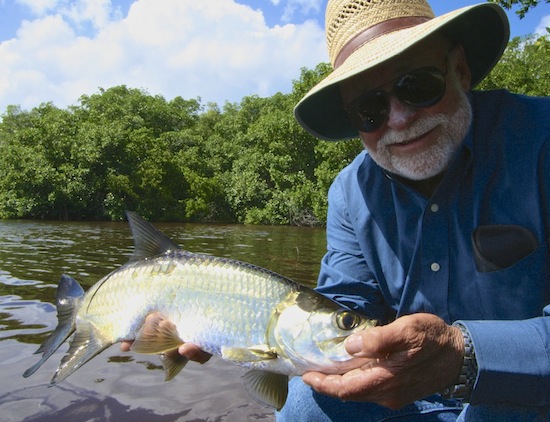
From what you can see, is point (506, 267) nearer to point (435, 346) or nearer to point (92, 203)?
point (435, 346)

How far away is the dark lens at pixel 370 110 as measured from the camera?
92.3 inches


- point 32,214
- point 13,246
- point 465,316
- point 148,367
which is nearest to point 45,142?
point 32,214

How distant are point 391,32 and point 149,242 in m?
1.63

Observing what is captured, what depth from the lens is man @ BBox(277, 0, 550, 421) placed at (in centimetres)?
165

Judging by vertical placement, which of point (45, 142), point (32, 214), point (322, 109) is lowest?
point (32, 214)

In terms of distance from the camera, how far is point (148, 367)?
383cm

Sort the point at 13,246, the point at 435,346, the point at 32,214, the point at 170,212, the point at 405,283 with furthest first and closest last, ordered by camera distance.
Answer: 1. the point at 170,212
2. the point at 32,214
3. the point at 13,246
4. the point at 405,283
5. the point at 435,346

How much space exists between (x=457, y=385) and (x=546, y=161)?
3.29ft

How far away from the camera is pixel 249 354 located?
6.84ft

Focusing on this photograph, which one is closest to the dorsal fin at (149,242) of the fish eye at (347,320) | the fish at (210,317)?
the fish at (210,317)

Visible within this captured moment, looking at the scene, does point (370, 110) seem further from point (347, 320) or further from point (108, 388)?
point (108, 388)

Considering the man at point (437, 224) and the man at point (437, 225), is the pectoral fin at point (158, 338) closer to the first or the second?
the man at point (437, 225)

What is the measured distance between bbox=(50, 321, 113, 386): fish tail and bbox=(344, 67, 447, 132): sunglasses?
6.01ft

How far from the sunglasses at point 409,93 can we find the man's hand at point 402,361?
109 cm
